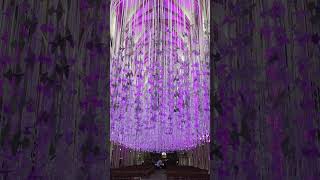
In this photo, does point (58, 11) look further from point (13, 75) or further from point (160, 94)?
point (160, 94)

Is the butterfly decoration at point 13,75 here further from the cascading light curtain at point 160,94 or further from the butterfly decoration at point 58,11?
the cascading light curtain at point 160,94

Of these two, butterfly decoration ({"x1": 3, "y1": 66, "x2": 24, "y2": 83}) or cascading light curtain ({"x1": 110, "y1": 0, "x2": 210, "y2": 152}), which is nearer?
butterfly decoration ({"x1": 3, "y1": 66, "x2": 24, "y2": 83})

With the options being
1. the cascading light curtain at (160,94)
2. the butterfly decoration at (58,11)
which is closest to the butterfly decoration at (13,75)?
the butterfly decoration at (58,11)

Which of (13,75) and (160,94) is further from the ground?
(160,94)

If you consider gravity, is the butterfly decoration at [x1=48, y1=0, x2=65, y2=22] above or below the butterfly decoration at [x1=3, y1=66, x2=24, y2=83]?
above

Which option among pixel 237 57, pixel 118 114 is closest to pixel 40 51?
pixel 237 57

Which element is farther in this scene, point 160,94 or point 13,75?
point 160,94

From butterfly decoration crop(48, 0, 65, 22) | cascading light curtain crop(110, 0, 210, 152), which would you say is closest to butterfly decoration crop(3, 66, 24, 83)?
butterfly decoration crop(48, 0, 65, 22)

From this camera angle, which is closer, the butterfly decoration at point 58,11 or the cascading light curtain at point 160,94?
the butterfly decoration at point 58,11

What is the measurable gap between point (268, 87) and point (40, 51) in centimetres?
176

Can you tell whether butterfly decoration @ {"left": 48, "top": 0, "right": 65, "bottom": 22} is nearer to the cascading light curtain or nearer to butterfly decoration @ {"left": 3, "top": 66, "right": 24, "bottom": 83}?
butterfly decoration @ {"left": 3, "top": 66, "right": 24, "bottom": 83}

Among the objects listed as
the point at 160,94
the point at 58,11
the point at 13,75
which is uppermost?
the point at 58,11

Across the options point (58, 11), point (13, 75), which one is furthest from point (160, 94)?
point (13, 75)

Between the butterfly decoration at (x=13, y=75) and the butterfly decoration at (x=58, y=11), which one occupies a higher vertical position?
the butterfly decoration at (x=58, y=11)
